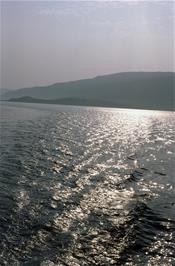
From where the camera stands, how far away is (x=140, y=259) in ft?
58.0

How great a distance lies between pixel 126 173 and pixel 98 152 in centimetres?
1418

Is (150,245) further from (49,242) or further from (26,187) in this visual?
(26,187)

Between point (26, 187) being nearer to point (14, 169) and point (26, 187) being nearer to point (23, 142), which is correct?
point (14, 169)

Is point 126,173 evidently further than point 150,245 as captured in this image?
Yes

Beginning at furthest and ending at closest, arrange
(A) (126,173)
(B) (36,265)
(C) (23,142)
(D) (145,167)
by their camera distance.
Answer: (C) (23,142) → (D) (145,167) → (A) (126,173) → (B) (36,265)

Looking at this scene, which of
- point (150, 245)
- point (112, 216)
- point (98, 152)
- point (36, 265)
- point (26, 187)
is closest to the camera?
point (36, 265)

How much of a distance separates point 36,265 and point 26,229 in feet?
14.5

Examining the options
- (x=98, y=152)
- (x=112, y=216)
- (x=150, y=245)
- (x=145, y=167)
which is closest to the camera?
(x=150, y=245)

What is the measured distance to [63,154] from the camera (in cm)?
4794

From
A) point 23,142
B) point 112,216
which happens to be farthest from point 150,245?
point 23,142

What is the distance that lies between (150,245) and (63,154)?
29.2 metres

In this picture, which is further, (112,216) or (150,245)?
(112,216)

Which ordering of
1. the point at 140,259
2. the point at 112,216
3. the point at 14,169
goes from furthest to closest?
the point at 14,169 → the point at 112,216 → the point at 140,259

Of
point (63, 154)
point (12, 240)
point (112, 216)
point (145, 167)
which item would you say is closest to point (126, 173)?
point (145, 167)
